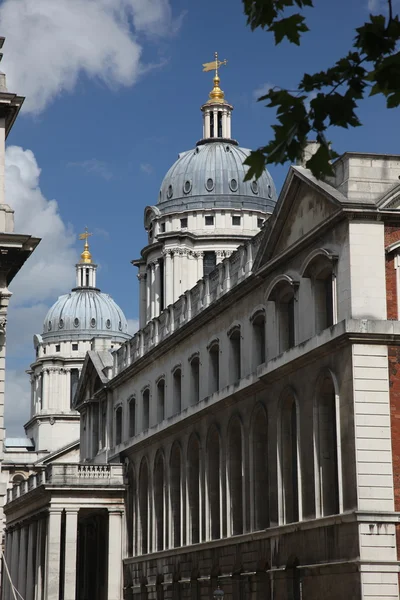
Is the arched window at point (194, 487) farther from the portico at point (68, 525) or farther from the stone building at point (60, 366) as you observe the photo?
the stone building at point (60, 366)

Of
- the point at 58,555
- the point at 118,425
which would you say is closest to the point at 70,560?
the point at 58,555

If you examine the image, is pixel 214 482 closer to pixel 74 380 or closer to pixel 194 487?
pixel 194 487

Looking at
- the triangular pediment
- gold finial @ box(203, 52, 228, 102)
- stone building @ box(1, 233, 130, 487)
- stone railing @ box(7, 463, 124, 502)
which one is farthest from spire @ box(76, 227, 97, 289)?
the triangular pediment

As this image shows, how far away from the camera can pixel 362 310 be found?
37.3 metres

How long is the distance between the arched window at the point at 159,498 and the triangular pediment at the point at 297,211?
731 inches

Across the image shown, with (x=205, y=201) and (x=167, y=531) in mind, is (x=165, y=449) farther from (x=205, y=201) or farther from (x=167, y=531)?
(x=205, y=201)

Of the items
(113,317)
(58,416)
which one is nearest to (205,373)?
(58,416)

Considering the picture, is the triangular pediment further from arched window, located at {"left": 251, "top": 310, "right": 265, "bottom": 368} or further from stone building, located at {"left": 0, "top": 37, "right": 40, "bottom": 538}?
stone building, located at {"left": 0, "top": 37, "right": 40, "bottom": 538}

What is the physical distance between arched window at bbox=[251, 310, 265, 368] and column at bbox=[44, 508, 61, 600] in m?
21.5

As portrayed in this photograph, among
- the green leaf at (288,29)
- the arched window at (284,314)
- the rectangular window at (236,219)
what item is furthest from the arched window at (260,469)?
the rectangular window at (236,219)

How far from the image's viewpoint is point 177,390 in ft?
193

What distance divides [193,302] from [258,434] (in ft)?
37.8

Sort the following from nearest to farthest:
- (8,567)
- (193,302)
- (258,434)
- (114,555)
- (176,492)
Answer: (258,434) < (193,302) < (176,492) < (114,555) < (8,567)

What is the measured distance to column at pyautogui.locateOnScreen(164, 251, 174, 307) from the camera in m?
82.2
